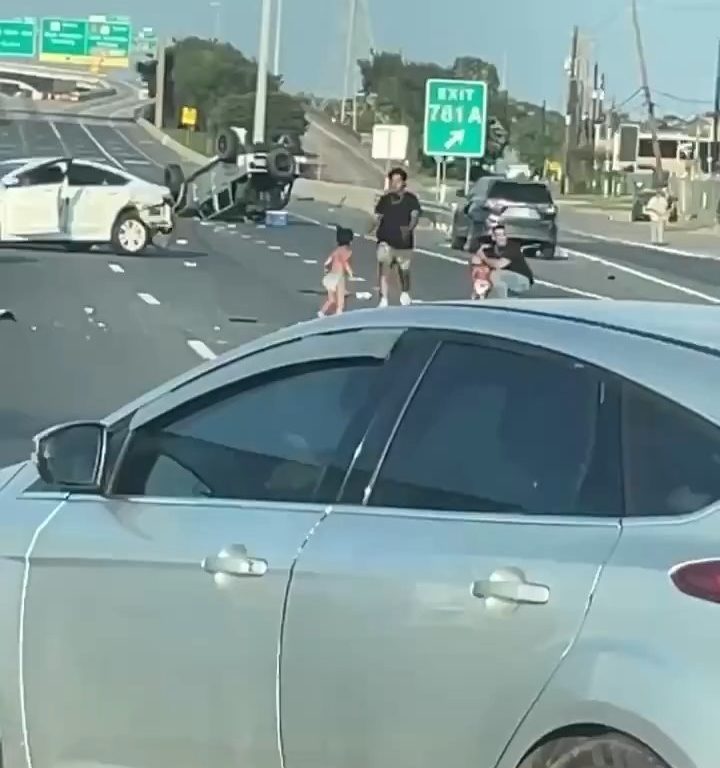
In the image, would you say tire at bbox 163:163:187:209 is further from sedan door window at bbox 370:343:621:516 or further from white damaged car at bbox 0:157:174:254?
sedan door window at bbox 370:343:621:516

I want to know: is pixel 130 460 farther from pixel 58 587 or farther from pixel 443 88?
pixel 443 88

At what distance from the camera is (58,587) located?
494cm

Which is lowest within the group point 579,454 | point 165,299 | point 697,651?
point 165,299

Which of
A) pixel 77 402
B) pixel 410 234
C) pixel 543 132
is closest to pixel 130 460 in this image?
pixel 77 402

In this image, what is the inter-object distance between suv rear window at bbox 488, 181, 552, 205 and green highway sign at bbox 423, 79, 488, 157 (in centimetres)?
925

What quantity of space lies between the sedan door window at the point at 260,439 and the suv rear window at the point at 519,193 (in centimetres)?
3744

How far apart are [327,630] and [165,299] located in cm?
2307

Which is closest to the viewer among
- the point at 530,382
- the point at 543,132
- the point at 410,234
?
the point at 530,382

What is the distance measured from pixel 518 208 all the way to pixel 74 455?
37390 mm

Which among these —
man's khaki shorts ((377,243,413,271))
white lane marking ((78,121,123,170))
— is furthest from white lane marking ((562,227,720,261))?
white lane marking ((78,121,123,170))

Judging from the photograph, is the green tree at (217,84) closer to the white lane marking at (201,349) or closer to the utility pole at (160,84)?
the utility pole at (160,84)

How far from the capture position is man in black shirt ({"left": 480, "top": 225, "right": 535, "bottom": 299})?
2116 cm

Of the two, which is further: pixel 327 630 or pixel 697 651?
pixel 327 630

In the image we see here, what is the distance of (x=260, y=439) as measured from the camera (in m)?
4.93
